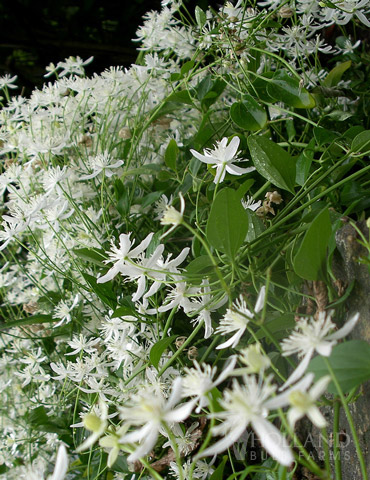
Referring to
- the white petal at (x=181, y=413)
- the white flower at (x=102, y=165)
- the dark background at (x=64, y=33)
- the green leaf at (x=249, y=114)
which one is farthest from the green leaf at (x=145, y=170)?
the dark background at (x=64, y=33)

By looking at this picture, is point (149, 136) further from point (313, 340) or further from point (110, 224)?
point (313, 340)

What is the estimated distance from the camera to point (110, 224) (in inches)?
21.8

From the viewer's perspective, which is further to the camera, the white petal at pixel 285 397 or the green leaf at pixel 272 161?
the green leaf at pixel 272 161

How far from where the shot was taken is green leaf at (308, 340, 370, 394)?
249 millimetres

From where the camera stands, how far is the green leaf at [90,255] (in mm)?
459

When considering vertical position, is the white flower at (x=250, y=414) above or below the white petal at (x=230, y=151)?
below

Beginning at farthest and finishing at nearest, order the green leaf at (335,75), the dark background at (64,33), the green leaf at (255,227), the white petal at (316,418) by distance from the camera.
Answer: the dark background at (64,33), the green leaf at (335,75), the green leaf at (255,227), the white petal at (316,418)

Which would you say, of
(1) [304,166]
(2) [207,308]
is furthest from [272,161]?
(2) [207,308]

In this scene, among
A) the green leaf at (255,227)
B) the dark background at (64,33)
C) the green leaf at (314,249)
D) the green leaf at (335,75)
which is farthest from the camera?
the dark background at (64,33)

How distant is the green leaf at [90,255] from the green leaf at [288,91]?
0.69ft

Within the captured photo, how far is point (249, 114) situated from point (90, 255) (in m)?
0.19

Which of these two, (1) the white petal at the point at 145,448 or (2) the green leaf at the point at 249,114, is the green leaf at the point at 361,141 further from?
(1) the white petal at the point at 145,448

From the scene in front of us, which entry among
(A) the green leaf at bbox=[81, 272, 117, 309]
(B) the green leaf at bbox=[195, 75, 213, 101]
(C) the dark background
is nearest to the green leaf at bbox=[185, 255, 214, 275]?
(A) the green leaf at bbox=[81, 272, 117, 309]

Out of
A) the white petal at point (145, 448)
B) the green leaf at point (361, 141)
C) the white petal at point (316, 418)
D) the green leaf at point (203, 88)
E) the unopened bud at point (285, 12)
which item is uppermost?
the unopened bud at point (285, 12)
